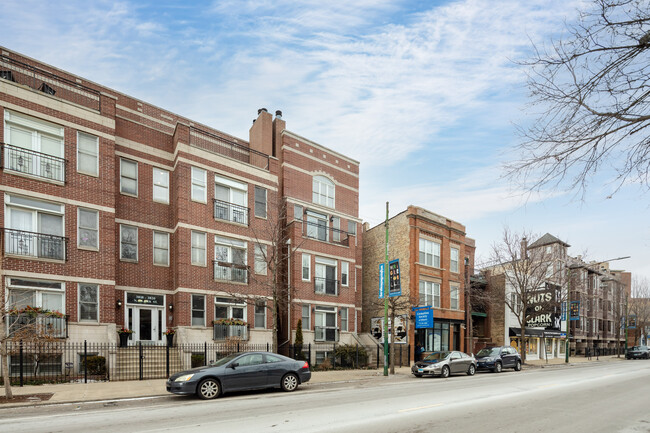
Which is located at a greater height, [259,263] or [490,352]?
[259,263]

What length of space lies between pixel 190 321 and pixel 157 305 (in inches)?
75.6

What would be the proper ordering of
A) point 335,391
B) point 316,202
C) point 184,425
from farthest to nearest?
point 316,202 → point 335,391 → point 184,425

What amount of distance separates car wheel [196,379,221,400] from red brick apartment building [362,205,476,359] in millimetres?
19553

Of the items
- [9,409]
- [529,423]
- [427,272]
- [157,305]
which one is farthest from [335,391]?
[427,272]

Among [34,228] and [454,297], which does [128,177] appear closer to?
[34,228]

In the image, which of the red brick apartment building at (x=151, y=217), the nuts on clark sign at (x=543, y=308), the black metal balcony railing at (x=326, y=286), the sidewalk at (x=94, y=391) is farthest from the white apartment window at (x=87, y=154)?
the nuts on clark sign at (x=543, y=308)

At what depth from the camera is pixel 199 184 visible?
24.7 metres

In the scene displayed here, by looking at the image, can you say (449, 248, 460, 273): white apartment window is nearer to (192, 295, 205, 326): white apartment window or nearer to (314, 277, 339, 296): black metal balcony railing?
(314, 277, 339, 296): black metal balcony railing

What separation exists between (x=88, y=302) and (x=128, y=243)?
12.6ft

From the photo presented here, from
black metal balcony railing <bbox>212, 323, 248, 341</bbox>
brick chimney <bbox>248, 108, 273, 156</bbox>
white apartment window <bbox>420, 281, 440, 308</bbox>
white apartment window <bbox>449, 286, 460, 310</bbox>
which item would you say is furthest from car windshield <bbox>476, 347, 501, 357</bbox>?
brick chimney <bbox>248, 108, 273, 156</bbox>

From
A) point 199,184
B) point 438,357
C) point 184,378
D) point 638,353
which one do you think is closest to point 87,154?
point 199,184

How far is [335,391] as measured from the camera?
15.8 m

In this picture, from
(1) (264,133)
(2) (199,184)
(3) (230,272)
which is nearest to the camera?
(2) (199,184)

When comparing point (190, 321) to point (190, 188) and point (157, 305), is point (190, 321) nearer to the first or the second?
point (157, 305)
